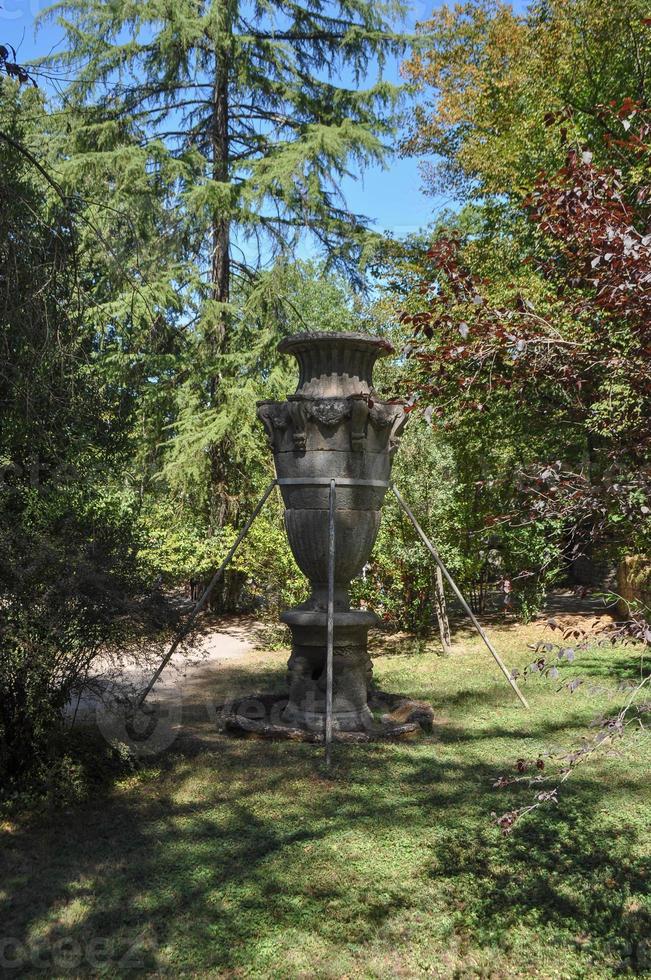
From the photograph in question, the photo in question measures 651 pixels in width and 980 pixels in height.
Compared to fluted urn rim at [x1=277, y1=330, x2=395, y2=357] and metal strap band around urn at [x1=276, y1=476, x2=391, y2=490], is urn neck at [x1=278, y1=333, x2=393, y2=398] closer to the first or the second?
fluted urn rim at [x1=277, y1=330, x2=395, y2=357]

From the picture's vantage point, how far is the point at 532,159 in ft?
35.7

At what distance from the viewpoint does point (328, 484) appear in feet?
19.4

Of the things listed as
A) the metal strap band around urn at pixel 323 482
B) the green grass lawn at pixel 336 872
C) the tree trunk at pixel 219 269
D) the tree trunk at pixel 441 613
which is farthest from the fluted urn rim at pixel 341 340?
the tree trunk at pixel 219 269

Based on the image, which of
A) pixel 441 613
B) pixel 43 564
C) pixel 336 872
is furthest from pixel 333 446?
pixel 441 613

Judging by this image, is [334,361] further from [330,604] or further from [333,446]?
[330,604]

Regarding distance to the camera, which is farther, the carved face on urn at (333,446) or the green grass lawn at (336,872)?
the carved face on urn at (333,446)

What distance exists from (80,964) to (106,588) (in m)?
1.89

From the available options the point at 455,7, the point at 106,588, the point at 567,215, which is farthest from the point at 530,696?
the point at 455,7

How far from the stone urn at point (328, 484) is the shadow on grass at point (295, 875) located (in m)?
1.23

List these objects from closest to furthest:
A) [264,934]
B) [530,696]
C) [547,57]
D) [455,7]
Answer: [264,934], [530,696], [547,57], [455,7]

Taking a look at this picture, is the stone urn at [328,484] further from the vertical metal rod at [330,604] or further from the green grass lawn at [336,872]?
the green grass lawn at [336,872]

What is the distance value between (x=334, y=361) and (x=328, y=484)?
99 cm

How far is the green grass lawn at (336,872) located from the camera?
298 centimetres

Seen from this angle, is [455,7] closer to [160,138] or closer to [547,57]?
[547,57]
